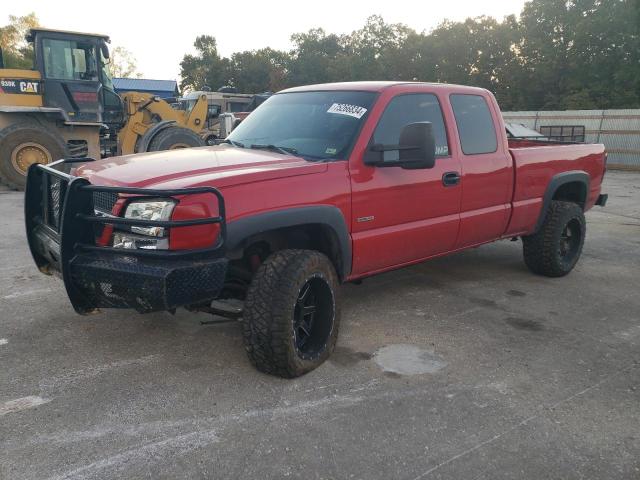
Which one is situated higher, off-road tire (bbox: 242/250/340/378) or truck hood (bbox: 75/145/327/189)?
truck hood (bbox: 75/145/327/189)

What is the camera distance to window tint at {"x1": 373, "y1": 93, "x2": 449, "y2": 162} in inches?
152

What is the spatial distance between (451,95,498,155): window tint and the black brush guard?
2.46 metres

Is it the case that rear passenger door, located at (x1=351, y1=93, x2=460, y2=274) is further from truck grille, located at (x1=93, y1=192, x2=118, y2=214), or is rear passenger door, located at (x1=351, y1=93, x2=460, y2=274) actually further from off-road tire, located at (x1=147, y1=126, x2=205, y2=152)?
off-road tire, located at (x1=147, y1=126, x2=205, y2=152)

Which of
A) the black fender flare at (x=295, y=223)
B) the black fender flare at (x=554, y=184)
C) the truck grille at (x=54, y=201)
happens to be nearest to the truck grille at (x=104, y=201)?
the truck grille at (x=54, y=201)

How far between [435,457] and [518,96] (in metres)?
36.3

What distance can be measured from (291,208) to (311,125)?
100 cm

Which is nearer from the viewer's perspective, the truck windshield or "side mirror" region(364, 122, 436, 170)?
"side mirror" region(364, 122, 436, 170)

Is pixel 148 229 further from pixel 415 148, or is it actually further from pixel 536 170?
pixel 536 170

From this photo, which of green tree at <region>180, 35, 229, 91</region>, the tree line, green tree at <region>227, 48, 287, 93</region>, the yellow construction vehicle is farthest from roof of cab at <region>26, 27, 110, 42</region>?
green tree at <region>180, 35, 229, 91</region>

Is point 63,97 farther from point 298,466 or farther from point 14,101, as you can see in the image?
point 298,466

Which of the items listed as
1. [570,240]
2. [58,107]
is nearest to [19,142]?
[58,107]

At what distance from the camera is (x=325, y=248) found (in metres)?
3.63

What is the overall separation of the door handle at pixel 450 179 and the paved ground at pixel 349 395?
1.08 m

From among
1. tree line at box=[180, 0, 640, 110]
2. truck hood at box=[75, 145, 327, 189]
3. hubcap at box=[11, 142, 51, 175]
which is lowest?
hubcap at box=[11, 142, 51, 175]
